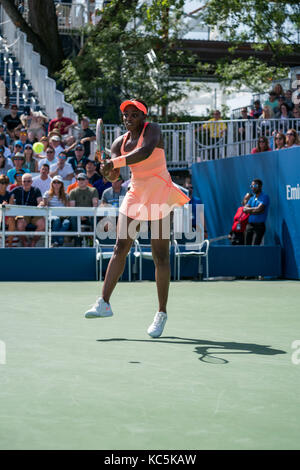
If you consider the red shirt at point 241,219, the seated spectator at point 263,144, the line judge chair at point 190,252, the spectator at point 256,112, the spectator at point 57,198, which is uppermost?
the spectator at point 256,112

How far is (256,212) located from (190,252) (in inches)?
60.1

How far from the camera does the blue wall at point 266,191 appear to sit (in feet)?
47.9

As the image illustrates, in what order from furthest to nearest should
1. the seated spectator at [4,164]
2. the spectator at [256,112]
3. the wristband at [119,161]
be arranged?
the spectator at [256,112], the seated spectator at [4,164], the wristband at [119,161]

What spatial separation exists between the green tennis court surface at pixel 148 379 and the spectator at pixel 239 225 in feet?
21.3

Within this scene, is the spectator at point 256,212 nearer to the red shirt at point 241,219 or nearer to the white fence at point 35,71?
the red shirt at point 241,219

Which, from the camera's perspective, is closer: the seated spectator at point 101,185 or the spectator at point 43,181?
the spectator at point 43,181

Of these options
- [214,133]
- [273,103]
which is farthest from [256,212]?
[273,103]

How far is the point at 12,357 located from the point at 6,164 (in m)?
12.2

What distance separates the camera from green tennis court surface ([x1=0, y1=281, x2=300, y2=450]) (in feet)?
12.1

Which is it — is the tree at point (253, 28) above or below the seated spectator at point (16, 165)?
above

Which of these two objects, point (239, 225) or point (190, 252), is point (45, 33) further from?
point (190, 252)
